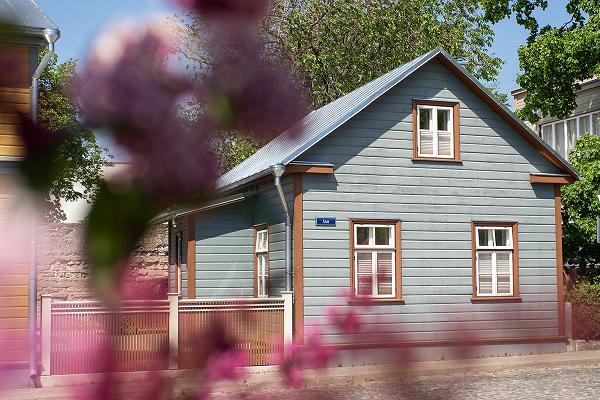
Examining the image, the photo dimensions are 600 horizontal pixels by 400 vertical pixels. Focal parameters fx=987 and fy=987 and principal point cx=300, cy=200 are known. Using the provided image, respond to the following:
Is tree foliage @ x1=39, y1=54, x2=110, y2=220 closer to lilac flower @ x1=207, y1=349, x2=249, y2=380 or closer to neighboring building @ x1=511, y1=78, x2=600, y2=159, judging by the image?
lilac flower @ x1=207, y1=349, x2=249, y2=380

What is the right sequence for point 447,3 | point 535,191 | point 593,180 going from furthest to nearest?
point 447,3 → point 593,180 → point 535,191

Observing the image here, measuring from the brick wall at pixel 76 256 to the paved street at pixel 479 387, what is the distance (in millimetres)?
187

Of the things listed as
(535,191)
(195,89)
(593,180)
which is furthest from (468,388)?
(593,180)

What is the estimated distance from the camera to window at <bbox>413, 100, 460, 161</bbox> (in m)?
16.2

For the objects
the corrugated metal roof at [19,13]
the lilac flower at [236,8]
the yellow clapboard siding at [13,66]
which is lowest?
the yellow clapboard siding at [13,66]

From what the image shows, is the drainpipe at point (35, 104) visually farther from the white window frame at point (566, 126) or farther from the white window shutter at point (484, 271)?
the white window frame at point (566, 126)

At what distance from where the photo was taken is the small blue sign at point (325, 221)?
15.8 m

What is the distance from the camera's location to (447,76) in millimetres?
16062

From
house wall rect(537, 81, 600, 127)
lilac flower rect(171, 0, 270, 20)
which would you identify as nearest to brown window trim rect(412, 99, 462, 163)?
house wall rect(537, 81, 600, 127)

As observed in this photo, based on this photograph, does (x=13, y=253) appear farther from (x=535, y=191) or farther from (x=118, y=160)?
(x=535, y=191)

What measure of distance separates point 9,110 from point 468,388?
1.68 ft

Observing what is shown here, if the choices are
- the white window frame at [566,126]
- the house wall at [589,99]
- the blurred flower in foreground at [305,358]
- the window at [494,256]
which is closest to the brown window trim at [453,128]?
the window at [494,256]

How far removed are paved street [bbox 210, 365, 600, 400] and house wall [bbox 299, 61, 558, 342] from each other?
61.7 inches

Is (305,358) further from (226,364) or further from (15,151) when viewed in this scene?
(15,151)
